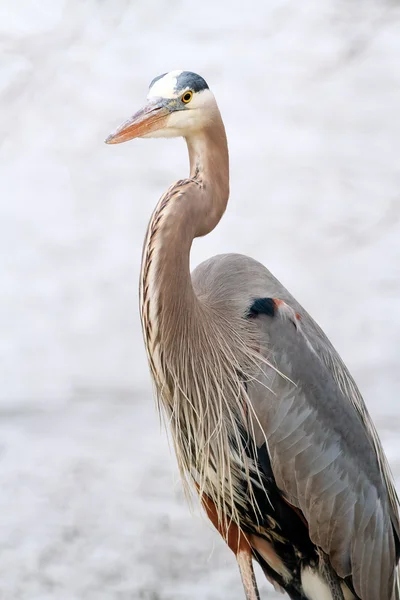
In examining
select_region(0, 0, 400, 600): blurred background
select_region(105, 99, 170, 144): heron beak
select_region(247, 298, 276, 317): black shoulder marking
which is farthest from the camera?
select_region(0, 0, 400, 600): blurred background

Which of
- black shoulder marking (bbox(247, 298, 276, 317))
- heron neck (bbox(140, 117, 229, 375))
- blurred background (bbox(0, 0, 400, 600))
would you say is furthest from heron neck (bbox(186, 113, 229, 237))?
blurred background (bbox(0, 0, 400, 600))

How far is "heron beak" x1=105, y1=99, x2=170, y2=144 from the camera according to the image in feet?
5.82

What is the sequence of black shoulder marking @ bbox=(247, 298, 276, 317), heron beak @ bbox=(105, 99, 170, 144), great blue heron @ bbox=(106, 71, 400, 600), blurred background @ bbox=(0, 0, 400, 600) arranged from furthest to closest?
1. blurred background @ bbox=(0, 0, 400, 600)
2. black shoulder marking @ bbox=(247, 298, 276, 317)
3. great blue heron @ bbox=(106, 71, 400, 600)
4. heron beak @ bbox=(105, 99, 170, 144)

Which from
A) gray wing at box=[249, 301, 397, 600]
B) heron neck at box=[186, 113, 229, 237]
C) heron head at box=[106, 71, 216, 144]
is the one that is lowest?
gray wing at box=[249, 301, 397, 600]

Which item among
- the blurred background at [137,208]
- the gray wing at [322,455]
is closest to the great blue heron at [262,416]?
the gray wing at [322,455]

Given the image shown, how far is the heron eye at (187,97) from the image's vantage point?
5.98 ft

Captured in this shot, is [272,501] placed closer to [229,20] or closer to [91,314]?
[91,314]

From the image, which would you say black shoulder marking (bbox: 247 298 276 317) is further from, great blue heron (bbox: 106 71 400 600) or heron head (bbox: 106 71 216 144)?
heron head (bbox: 106 71 216 144)

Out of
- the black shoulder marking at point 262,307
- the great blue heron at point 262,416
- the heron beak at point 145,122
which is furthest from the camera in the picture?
the black shoulder marking at point 262,307

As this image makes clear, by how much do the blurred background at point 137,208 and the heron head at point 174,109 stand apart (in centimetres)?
170

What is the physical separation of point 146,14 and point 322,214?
118 centimetres

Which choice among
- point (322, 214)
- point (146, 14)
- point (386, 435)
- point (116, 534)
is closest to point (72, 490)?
point (116, 534)

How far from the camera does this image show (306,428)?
1.97m

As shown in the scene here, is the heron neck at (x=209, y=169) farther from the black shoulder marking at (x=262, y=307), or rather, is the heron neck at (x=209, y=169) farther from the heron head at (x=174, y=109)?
the black shoulder marking at (x=262, y=307)
